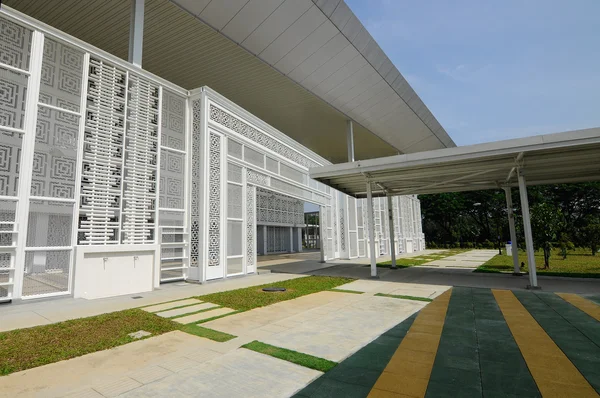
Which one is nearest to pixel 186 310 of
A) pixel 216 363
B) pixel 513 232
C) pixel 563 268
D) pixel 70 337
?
pixel 70 337

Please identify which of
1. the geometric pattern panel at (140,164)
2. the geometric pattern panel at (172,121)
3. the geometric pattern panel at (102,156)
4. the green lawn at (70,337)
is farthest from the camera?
the geometric pattern panel at (172,121)

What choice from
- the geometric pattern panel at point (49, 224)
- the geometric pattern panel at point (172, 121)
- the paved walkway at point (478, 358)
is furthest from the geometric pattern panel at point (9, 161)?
the paved walkway at point (478, 358)

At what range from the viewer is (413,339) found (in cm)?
421

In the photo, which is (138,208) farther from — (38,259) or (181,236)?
(38,259)

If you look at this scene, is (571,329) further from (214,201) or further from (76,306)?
(214,201)

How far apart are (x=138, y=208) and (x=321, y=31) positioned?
8673 mm

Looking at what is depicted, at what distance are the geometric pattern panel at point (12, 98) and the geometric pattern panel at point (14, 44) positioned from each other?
24 cm

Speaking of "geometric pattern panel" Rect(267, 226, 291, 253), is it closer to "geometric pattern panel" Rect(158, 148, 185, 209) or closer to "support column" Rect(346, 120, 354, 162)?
"support column" Rect(346, 120, 354, 162)

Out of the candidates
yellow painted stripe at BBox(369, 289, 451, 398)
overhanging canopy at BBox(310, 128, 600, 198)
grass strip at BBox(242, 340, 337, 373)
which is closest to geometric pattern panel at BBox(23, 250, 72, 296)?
grass strip at BBox(242, 340, 337, 373)

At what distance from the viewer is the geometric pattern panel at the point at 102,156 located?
7352 mm

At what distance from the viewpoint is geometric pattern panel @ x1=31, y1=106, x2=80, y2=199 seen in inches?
267

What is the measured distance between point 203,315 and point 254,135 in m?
7.84

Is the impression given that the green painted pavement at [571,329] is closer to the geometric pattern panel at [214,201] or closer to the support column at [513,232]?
the support column at [513,232]

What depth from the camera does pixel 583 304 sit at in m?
6.25
